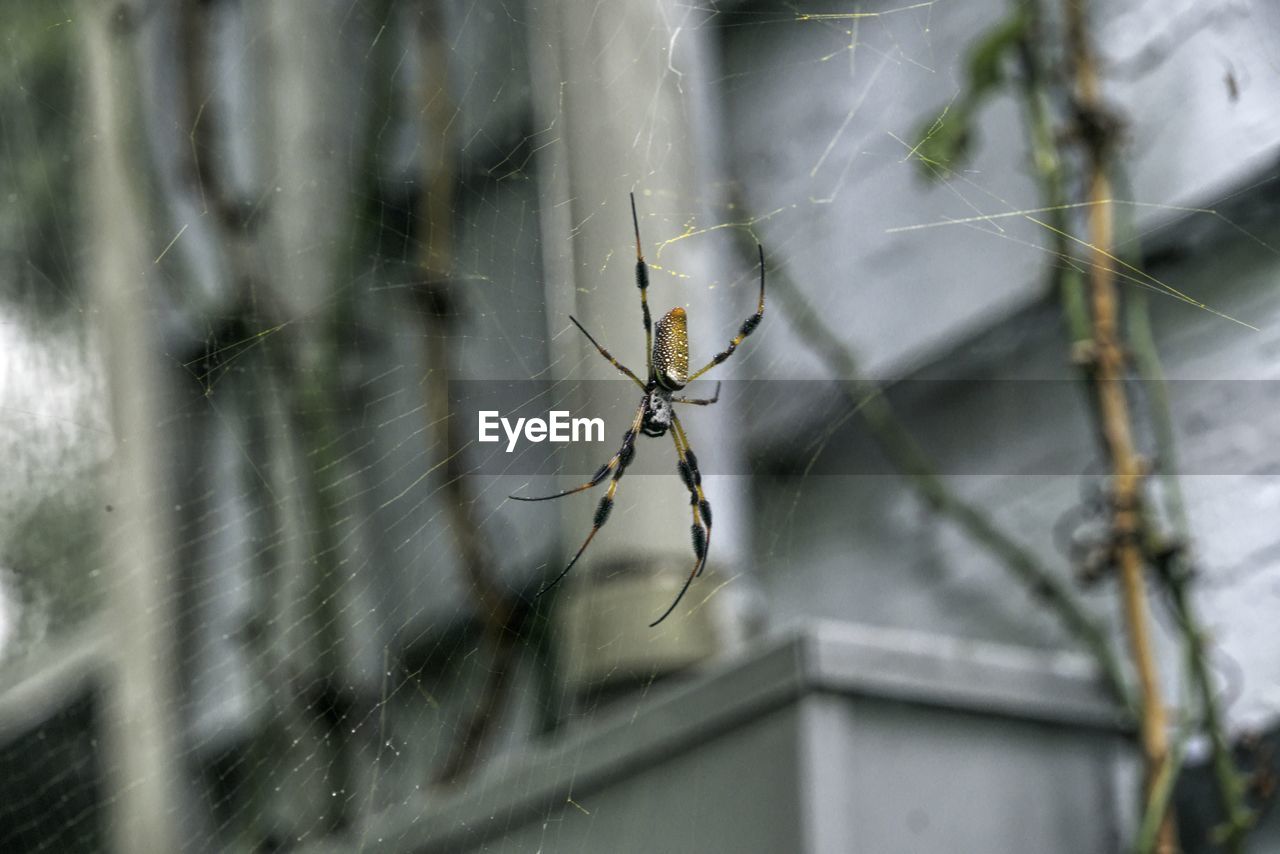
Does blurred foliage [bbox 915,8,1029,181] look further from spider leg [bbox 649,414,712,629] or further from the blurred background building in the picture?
spider leg [bbox 649,414,712,629]

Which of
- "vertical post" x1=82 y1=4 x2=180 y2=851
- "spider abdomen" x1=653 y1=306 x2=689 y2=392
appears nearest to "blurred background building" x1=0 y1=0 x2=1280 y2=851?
"vertical post" x1=82 y1=4 x2=180 y2=851

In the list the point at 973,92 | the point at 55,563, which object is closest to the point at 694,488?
the point at 973,92

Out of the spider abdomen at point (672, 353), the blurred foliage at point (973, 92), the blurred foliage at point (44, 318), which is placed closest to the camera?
the spider abdomen at point (672, 353)

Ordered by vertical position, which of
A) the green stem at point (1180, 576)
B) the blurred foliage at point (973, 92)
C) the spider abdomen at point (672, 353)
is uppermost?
the blurred foliage at point (973, 92)

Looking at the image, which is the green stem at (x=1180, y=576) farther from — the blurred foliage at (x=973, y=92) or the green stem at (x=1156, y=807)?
the blurred foliage at (x=973, y=92)

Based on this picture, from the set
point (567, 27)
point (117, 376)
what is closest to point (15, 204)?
point (117, 376)

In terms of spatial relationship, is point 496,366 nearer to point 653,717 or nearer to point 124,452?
point 653,717

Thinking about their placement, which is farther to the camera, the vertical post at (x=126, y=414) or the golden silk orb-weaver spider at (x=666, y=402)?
the vertical post at (x=126, y=414)

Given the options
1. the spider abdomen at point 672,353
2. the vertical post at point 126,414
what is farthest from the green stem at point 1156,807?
the vertical post at point 126,414
